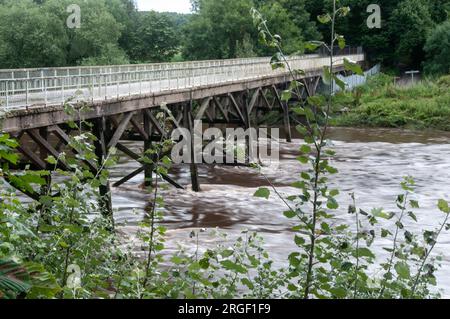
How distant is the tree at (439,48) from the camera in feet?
144

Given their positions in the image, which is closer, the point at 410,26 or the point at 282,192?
the point at 282,192

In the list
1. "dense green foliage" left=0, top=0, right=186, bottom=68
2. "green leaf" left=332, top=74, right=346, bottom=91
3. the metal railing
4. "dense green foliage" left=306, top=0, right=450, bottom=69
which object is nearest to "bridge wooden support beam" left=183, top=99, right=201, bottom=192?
the metal railing

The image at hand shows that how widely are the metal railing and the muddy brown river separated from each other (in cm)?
244

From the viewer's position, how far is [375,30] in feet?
170

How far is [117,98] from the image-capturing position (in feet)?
42.7

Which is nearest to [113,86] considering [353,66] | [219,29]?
[353,66]

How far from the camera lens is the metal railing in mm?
11086

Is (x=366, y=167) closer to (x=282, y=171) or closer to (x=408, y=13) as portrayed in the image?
Answer: (x=282, y=171)

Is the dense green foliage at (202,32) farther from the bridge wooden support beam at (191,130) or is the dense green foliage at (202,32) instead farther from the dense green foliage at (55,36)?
the bridge wooden support beam at (191,130)

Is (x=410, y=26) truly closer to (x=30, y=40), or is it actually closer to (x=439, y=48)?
(x=439, y=48)

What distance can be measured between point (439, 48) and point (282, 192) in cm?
3259

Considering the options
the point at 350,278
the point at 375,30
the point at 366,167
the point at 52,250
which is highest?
the point at 375,30
